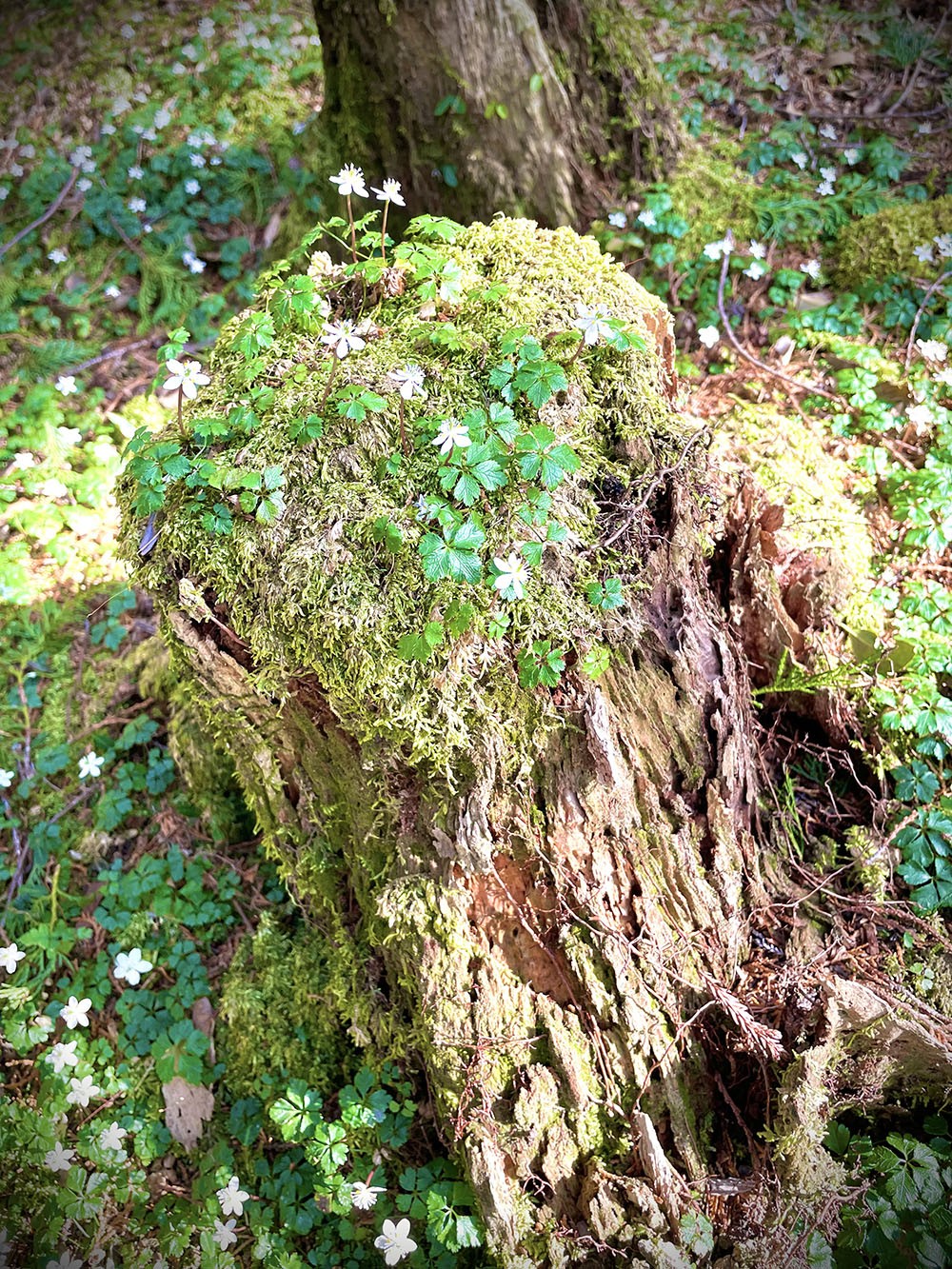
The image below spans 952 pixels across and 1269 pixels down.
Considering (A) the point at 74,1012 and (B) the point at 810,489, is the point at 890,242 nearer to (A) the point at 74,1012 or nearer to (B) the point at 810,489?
(B) the point at 810,489

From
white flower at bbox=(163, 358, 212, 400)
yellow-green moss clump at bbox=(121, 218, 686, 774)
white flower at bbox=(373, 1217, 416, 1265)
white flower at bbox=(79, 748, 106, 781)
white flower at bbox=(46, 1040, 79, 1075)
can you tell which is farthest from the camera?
white flower at bbox=(79, 748, 106, 781)

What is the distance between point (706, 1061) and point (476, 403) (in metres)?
2.24

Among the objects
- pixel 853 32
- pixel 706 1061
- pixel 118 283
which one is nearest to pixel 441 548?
pixel 706 1061

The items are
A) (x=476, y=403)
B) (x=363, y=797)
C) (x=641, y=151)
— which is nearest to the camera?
(x=476, y=403)

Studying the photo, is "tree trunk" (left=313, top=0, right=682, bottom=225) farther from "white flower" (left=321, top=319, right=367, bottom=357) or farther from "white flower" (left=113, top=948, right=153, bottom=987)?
"white flower" (left=113, top=948, right=153, bottom=987)

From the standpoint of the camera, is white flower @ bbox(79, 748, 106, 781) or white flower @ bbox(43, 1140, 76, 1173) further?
white flower @ bbox(79, 748, 106, 781)

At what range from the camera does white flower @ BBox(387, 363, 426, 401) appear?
7.78 ft

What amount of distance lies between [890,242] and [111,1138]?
5744mm

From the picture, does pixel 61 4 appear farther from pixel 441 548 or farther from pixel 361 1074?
pixel 361 1074

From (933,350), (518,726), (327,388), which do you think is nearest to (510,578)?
(518,726)

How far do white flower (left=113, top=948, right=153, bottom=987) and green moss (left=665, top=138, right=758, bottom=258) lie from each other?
15.1ft

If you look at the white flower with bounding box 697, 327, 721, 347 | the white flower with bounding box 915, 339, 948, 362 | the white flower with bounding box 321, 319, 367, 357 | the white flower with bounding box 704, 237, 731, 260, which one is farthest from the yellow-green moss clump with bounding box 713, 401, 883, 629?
the white flower with bounding box 321, 319, 367, 357

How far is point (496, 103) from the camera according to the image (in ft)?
14.8

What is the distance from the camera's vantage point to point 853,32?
6.06 meters
